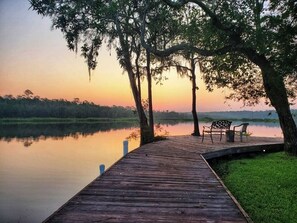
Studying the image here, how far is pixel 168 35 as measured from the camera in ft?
56.8

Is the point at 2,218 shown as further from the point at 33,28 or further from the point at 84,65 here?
the point at 33,28

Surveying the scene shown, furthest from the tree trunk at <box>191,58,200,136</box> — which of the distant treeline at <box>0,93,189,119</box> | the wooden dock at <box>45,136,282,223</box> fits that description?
the distant treeline at <box>0,93,189,119</box>

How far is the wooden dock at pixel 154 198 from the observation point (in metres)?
4.32

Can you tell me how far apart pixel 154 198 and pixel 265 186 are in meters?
3.82

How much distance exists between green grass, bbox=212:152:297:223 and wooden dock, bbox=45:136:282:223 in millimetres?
719

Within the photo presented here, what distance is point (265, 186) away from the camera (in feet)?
25.6

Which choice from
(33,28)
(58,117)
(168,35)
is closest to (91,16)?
(168,35)

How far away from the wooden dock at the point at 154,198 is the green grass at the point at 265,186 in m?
0.72

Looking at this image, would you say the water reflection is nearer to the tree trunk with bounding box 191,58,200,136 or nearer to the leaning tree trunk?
the tree trunk with bounding box 191,58,200,136

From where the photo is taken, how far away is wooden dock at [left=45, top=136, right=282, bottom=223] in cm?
432

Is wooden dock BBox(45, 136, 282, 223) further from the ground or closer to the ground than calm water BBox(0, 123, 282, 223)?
further from the ground

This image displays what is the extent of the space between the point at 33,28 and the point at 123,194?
16.9 metres

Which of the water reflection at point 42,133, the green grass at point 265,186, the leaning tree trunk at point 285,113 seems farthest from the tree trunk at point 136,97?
the water reflection at point 42,133

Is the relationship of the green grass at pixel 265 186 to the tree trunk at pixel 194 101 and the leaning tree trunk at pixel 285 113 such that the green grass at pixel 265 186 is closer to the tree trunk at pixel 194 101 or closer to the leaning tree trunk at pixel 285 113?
the leaning tree trunk at pixel 285 113
